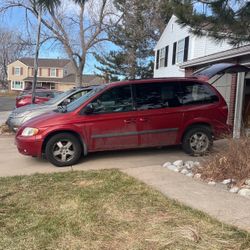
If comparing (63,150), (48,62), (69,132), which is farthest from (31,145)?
(48,62)

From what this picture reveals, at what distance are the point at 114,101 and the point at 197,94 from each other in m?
2.00

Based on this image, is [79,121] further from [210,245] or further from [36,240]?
[210,245]

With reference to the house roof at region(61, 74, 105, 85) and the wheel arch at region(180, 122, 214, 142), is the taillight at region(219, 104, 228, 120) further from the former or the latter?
the house roof at region(61, 74, 105, 85)

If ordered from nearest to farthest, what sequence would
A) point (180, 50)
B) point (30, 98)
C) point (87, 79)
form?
point (30, 98) < point (180, 50) < point (87, 79)

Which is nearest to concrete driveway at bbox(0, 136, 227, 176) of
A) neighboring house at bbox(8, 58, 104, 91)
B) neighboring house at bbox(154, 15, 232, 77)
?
neighboring house at bbox(154, 15, 232, 77)

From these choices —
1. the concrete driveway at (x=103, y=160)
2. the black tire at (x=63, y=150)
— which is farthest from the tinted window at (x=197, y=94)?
the black tire at (x=63, y=150)

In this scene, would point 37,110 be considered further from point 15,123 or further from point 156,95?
point 156,95

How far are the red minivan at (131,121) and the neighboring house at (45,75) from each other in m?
63.9

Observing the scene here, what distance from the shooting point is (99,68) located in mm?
45312

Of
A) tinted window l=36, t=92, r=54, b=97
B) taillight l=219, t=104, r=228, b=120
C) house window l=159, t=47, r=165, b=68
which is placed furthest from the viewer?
house window l=159, t=47, r=165, b=68

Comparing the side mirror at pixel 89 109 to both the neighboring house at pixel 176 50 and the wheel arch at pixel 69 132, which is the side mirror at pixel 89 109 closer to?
the wheel arch at pixel 69 132

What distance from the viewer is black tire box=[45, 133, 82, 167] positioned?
8320 millimetres

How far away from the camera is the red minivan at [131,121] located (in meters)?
8.36

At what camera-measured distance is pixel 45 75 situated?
74375 millimetres
